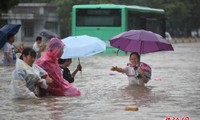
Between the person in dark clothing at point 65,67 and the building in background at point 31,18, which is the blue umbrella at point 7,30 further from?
the building in background at point 31,18

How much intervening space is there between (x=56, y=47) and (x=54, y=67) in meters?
0.40

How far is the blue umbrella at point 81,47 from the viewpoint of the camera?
11719 millimetres

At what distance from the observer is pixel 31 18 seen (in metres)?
69.2

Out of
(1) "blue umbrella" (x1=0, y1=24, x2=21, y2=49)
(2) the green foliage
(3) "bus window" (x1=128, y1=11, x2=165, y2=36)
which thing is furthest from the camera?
(2) the green foliage

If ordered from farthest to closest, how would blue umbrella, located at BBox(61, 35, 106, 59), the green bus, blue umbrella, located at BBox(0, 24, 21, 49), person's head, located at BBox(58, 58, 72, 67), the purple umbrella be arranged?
the green bus < blue umbrella, located at BBox(0, 24, 21, 49) < the purple umbrella < person's head, located at BBox(58, 58, 72, 67) < blue umbrella, located at BBox(61, 35, 106, 59)

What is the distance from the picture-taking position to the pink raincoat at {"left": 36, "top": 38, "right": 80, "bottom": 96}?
1116cm

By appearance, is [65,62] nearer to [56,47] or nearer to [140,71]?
[56,47]

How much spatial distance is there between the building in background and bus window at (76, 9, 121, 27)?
3840cm

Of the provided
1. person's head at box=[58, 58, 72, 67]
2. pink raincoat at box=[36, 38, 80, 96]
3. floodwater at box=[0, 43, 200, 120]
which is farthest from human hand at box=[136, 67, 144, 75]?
pink raincoat at box=[36, 38, 80, 96]

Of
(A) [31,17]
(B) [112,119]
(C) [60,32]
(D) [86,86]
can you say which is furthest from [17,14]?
(B) [112,119]

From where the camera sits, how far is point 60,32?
73.6 m

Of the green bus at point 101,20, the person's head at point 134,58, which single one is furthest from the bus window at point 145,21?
the person's head at point 134,58

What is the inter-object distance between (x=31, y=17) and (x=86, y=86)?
55.9 meters

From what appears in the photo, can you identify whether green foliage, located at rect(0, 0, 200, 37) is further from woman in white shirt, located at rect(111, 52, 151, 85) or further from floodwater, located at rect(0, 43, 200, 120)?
woman in white shirt, located at rect(111, 52, 151, 85)
